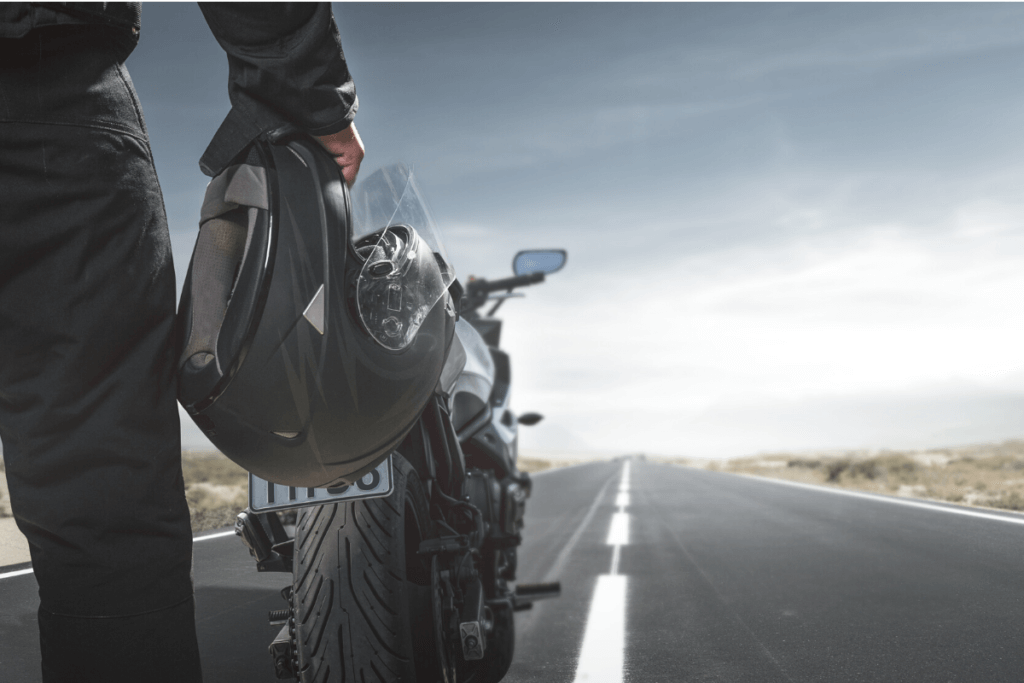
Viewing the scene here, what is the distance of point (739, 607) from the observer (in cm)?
401

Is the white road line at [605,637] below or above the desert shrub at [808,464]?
above

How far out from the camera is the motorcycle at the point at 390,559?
6.04ft

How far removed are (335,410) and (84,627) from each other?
459mm

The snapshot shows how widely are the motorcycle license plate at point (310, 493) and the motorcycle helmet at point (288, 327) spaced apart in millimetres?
499

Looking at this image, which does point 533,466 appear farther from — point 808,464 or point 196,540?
point 196,540

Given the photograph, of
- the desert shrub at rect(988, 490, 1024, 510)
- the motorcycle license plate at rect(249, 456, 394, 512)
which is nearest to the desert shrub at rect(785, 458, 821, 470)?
the desert shrub at rect(988, 490, 1024, 510)

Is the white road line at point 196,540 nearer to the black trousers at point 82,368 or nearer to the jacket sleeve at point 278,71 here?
the black trousers at point 82,368

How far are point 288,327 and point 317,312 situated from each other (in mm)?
57

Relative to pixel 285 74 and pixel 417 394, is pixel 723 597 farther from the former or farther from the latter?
pixel 285 74

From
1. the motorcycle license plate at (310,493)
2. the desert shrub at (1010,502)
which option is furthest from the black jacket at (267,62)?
the desert shrub at (1010,502)

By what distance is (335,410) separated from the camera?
1.22 m

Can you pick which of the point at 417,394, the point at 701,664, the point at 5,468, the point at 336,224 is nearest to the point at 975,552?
the point at 701,664

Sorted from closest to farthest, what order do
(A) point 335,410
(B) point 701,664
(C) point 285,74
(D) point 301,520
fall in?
(C) point 285,74
(A) point 335,410
(D) point 301,520
(B) point 701,664

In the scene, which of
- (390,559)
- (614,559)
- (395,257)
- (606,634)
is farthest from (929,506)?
(395,257)
